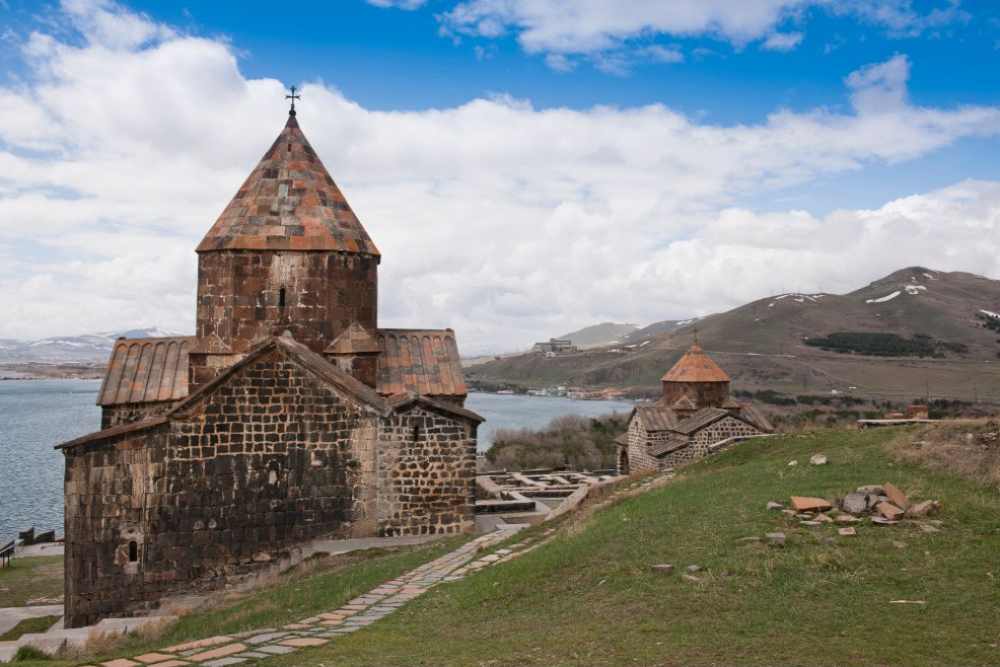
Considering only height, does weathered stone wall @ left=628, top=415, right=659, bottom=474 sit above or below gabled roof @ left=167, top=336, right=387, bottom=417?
below

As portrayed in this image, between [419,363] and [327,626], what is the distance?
7.12 m

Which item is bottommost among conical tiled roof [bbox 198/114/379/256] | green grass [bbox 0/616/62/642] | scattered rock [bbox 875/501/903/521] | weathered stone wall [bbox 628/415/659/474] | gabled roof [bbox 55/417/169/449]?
green grass [bbox 0/616/62/642]

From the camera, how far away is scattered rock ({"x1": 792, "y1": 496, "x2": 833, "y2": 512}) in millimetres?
7617

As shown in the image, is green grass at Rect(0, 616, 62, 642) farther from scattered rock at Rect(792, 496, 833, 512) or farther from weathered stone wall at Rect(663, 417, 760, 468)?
weathered stone wall at Rect(663, 417, 760, 468)

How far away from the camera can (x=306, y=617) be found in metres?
6.71

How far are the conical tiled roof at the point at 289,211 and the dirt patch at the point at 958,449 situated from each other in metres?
8.35

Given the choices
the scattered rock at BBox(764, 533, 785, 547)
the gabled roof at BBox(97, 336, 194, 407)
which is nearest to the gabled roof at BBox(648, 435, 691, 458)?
the gabled roof at BBox(97, 336, 194, 407)

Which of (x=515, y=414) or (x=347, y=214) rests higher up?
(x=347, y=214)

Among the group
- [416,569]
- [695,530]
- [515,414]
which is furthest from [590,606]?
[515,414]

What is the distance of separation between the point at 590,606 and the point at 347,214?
8.61m

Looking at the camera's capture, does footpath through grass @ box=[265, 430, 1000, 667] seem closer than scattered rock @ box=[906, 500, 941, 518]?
Yes

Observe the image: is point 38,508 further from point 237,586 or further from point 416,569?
point 416,569

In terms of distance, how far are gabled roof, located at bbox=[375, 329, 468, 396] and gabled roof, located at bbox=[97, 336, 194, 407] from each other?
315 centimetres

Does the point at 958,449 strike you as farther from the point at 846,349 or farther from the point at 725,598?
the point at 846,349
